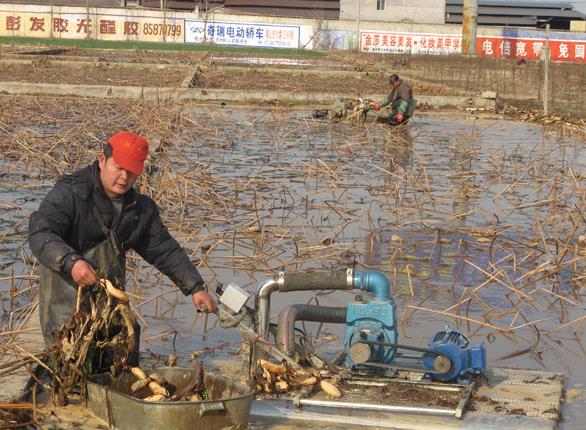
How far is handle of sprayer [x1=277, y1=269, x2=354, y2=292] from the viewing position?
5770 mm

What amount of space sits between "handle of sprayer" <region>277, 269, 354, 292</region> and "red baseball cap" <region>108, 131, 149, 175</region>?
104 cm

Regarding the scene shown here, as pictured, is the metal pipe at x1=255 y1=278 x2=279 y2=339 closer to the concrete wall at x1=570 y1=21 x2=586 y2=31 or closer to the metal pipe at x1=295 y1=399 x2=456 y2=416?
the metal pipe at x1=295 y1=399 x2=456 y2=416

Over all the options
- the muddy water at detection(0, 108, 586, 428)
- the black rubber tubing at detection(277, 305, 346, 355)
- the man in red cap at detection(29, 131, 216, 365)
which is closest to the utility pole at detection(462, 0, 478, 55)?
the muddy water at detection(0, 108, 586, 428)

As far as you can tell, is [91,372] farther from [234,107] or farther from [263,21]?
[263,21]

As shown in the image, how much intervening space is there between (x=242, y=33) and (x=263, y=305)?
194 feet

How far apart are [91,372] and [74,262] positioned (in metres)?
0.64

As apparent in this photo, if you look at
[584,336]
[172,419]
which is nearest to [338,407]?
[172,419]

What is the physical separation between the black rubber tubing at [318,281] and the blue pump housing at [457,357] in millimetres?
556

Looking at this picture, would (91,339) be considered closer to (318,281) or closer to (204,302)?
(204,302)

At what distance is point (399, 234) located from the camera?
411 inches

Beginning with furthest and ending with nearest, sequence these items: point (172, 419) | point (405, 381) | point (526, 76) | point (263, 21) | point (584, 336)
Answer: point (263, 21) → point (526, 76) → point (584, 336) → point (405, 381) → point (172, 419)

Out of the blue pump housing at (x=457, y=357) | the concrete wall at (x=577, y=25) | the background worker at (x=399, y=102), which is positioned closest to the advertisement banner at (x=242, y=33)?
the concrete wall at (x=577, y=25)

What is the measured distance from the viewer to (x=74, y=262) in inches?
196

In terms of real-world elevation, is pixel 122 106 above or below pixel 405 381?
above
